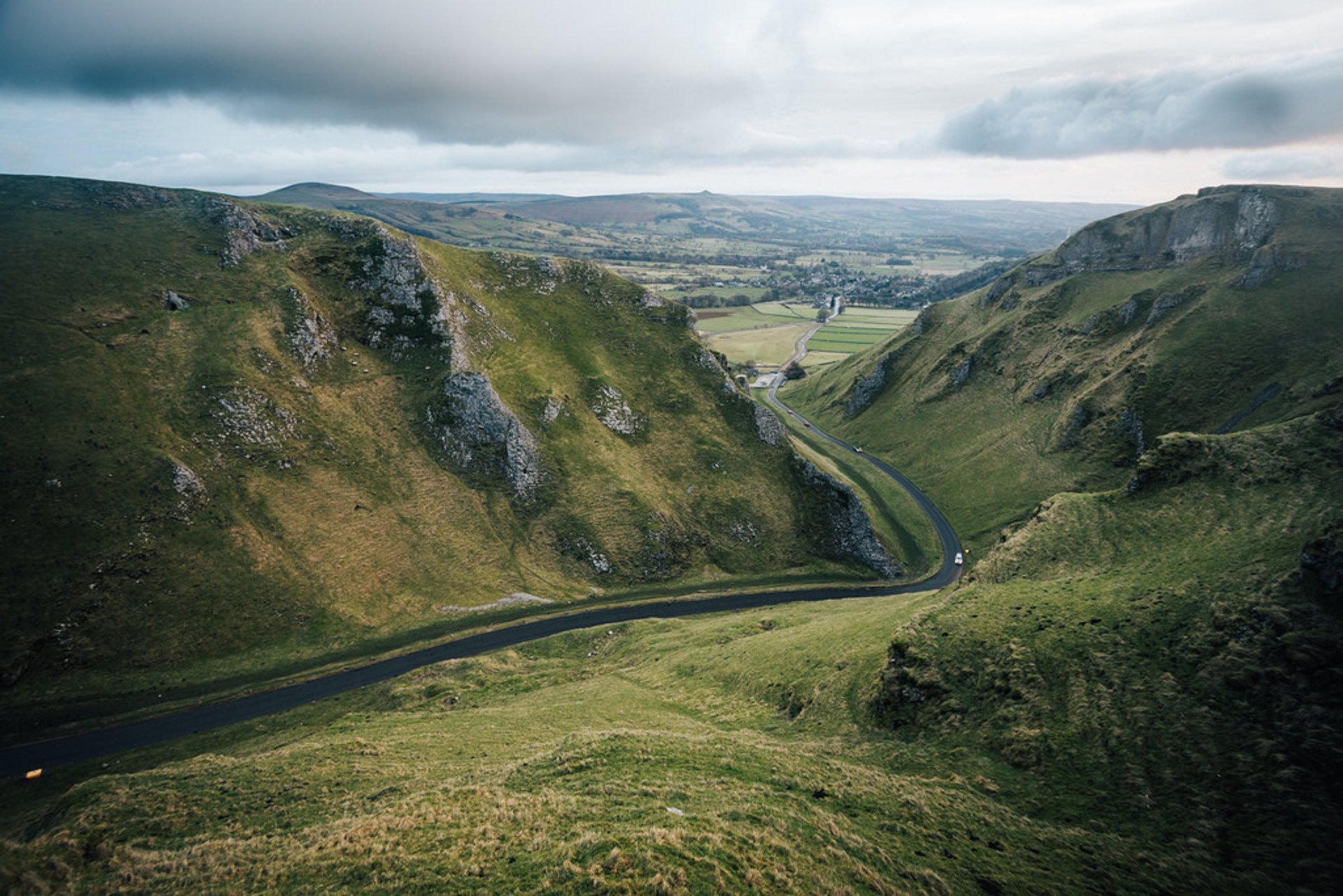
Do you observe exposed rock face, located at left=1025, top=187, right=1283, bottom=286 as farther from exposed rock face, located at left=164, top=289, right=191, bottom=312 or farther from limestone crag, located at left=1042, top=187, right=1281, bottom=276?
exposed rock face, located at left=164, top=289, right=191, bottom=312

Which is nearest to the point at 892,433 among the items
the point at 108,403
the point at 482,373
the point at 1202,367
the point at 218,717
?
the point at 1202,367

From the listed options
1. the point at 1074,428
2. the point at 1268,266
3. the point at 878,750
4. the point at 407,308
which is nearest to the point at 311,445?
the point at 407,308

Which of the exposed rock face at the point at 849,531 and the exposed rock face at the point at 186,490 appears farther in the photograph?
the exposed rock face at the point at 849,531

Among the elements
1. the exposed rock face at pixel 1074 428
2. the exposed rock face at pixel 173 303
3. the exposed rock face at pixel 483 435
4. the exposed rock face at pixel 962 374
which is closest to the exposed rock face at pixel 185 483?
the exposed rock face at pixel 483 435

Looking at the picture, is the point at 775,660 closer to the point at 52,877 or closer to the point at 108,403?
the point at 52,877

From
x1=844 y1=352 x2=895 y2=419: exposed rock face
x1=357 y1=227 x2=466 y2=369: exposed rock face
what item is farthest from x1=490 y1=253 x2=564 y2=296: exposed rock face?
x1=844 y1=352 x2=895 y2=419: exposed rock face

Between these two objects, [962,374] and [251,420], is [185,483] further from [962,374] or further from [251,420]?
[962,374]

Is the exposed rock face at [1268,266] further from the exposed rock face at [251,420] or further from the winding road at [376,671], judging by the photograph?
the exposed rock face at [251,420]
